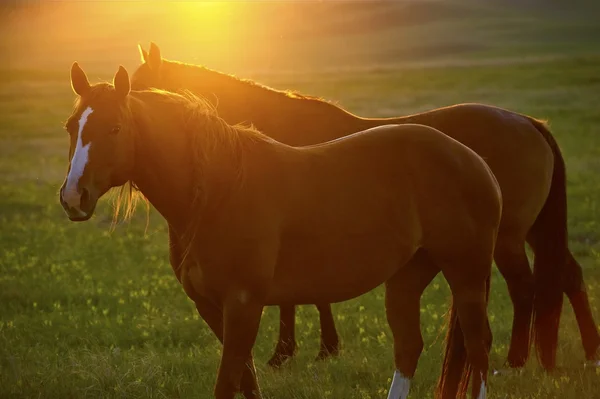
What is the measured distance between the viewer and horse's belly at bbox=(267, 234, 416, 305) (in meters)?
4.62

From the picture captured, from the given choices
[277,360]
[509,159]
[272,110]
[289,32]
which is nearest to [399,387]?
[277,360]

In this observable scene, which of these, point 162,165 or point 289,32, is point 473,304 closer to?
point 162,165

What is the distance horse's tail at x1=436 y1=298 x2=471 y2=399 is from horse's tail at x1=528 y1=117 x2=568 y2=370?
1.51 m

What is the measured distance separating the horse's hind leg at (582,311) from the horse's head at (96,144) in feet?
15.1

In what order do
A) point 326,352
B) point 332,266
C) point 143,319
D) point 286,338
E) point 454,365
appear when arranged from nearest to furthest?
point 332,266 < point 454,365 < point 286,338 < point 326,352 < point 143,319

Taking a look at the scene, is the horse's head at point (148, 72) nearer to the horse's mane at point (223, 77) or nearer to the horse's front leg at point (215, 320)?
the horse's mane at point (223, 77)

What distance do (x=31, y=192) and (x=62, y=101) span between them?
78.1 feet

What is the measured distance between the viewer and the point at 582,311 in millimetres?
Result: 7352

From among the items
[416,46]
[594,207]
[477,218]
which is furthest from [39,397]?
[416,46]

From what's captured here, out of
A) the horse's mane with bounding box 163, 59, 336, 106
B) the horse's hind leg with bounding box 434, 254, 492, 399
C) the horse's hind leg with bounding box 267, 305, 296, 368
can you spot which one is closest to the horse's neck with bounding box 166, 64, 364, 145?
the horse's mane with bounding box 163, 59, 336, 106

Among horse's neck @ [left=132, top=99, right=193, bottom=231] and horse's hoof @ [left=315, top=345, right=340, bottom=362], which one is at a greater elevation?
horse's neck @ [left=132, top=99, right=193, bottom=231]

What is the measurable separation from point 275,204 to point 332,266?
0.48 m

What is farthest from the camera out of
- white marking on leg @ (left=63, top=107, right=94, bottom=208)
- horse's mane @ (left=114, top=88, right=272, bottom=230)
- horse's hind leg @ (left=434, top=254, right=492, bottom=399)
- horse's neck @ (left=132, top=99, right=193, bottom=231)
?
horse's hind leg @ (left=434, top=254, right=492, bottom=399)

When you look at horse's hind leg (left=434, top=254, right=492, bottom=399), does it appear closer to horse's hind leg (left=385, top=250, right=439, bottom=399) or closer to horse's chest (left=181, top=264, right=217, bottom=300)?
horse's hind leg (left=385, top=250, right=439, bottom=399)
